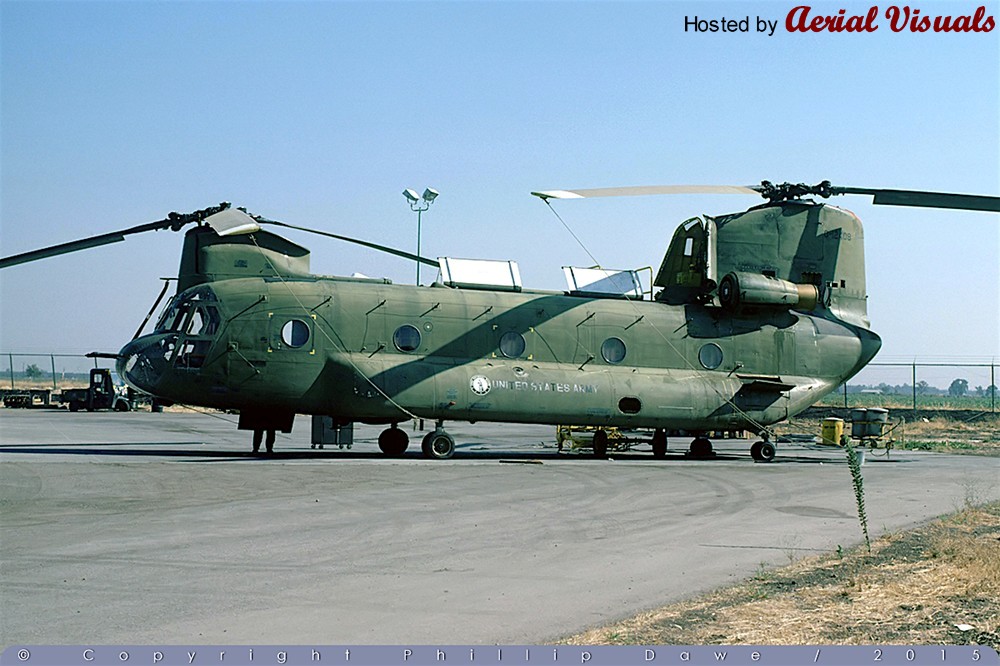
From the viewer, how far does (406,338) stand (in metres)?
23.5

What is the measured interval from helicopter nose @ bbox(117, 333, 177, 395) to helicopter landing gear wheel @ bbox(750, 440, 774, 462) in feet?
47.0

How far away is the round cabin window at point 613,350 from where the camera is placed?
25.3m

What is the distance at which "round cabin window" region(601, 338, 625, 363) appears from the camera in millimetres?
25297

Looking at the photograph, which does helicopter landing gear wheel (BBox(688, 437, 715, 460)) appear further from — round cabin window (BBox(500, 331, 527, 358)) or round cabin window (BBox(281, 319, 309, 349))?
round cabin window (BBox(281, 319, 309, 349))

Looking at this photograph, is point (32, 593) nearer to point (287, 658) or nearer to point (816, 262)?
point (287, 658)

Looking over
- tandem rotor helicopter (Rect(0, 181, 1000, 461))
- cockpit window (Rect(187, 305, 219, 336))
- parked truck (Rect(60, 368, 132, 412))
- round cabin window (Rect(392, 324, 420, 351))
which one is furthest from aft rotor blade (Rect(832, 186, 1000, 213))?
parked truck (Rect(60, 368, 132, 412))

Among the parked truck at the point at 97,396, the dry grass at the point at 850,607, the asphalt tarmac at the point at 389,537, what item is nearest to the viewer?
the dry grass at the point at 850,607

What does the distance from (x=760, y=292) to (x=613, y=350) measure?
4.22m

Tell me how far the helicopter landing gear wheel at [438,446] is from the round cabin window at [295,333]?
3.61 meters

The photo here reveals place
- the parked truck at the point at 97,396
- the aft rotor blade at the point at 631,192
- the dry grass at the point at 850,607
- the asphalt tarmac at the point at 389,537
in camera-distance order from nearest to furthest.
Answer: the dry grass at the point at 850,607 → the asphalt tarmac at the point at 389,537 → the aft rotor blade at the point at 631,192 → the parked truck at the point at 97,396

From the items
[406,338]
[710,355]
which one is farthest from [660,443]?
[406,338]

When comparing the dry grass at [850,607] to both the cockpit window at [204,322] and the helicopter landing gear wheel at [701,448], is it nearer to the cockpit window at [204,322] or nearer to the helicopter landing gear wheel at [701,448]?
the cockpit window at [204,322]

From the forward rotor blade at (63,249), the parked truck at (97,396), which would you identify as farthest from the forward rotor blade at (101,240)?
the parked truck at (97,396)

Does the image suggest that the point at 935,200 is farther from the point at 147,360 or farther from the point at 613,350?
the point at 147,360
